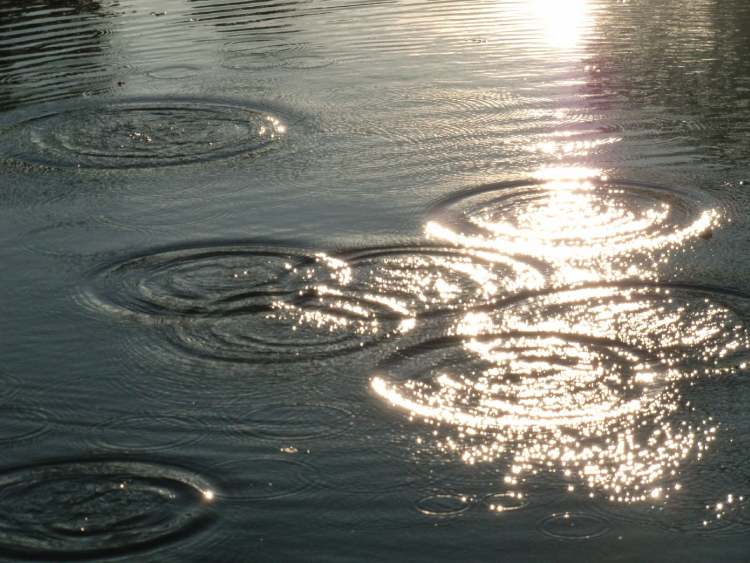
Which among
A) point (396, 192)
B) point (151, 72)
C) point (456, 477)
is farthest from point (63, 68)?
point (456, 477)

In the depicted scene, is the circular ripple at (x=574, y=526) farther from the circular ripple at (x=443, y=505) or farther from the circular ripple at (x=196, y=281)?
the circular ripple at (x=196, y=281)

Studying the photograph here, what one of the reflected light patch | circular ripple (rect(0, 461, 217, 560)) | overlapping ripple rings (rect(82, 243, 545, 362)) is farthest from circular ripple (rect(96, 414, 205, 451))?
the reflected light patch

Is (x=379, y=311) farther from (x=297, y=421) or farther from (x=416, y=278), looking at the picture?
(x=297, y=421)

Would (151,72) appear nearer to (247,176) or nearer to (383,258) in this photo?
(247,176)

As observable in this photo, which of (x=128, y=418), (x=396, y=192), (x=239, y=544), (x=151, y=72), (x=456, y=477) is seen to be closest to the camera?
(x=239, y=544)

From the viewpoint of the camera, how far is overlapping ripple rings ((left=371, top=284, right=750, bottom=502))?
5.55m

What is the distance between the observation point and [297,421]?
592cm

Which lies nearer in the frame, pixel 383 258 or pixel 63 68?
pixel 383 258

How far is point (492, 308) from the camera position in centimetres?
697

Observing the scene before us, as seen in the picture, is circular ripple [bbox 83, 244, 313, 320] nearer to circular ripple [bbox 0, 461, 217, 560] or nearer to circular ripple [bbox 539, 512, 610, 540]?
circular ripple [bbox 0, 461, 217, 560]

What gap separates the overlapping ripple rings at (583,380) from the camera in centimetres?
555

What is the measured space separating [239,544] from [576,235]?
147 inches

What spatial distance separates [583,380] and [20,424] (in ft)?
8.71

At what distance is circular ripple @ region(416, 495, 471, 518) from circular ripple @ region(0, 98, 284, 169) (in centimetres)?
513
